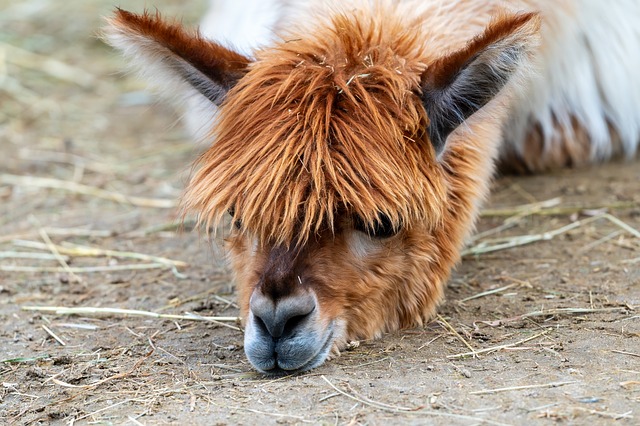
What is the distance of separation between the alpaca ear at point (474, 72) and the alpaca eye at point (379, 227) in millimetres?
467

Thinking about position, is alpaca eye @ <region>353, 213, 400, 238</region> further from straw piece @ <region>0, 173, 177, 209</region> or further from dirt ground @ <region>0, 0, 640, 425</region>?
straw piece @ <region>0, 173, 177, 209</region>

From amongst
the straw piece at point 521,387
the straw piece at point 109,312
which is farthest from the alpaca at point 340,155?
the straw piece at point 521,387

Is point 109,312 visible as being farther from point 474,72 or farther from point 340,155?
point 474,72

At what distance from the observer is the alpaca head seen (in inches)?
141

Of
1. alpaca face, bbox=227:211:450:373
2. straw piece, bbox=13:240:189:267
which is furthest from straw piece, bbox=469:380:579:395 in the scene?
straw piece, bbox=13:240:189:267

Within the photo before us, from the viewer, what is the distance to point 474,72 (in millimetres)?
3744

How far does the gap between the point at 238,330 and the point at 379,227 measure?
929 mm

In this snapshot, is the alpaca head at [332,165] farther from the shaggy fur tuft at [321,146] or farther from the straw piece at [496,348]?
the straw piece at [496,348]

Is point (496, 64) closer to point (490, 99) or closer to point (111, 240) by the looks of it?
point (490, 99)

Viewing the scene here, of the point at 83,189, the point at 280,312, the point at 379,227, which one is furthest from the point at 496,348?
the point at 83,189

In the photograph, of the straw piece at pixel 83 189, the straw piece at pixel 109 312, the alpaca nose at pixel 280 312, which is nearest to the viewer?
the alpaca nose at pixel 280 312

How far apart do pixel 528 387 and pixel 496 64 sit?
1314 millimetres

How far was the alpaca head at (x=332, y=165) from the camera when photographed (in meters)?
3.57

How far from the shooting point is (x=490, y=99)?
12.7 ft
